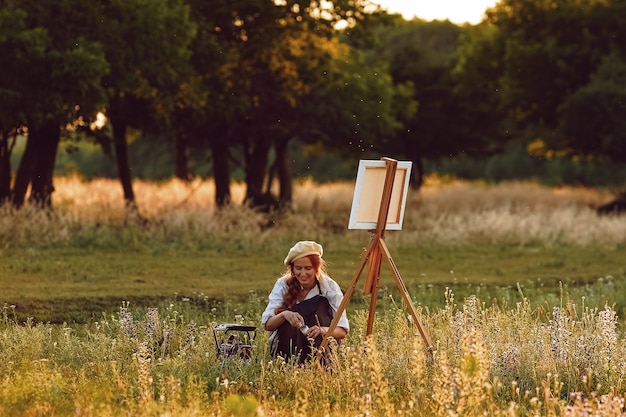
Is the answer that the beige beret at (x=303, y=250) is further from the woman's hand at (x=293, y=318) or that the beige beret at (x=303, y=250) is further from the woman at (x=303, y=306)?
the woman's hand at (x=293, y=318)

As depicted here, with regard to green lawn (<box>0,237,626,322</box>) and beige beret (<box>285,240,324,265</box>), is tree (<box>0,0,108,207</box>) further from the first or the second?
beige beret (<box>285,240,324,265</box>)

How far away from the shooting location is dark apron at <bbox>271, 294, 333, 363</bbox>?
32.1 feet

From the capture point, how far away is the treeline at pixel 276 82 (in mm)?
23594

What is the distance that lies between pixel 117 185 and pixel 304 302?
92.6 ft

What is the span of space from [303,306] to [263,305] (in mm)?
4807

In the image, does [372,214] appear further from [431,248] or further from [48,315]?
[431,248]

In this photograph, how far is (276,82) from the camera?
3350cm

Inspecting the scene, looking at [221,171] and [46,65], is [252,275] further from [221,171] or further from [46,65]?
[221,171]

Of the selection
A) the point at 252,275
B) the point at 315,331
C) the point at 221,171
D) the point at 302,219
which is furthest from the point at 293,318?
the point at 221,171

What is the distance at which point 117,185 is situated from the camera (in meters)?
37.3

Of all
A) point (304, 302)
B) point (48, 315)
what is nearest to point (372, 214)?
point (304, 302)

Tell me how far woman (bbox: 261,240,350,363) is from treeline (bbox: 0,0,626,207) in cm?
1371

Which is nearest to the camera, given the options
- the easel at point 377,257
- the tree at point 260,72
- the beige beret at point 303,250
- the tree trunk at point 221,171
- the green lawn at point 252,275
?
the easel at point 377,257

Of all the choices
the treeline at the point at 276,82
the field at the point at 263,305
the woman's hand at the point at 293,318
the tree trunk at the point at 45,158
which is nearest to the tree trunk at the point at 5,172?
the treeline at the point at 276,82
